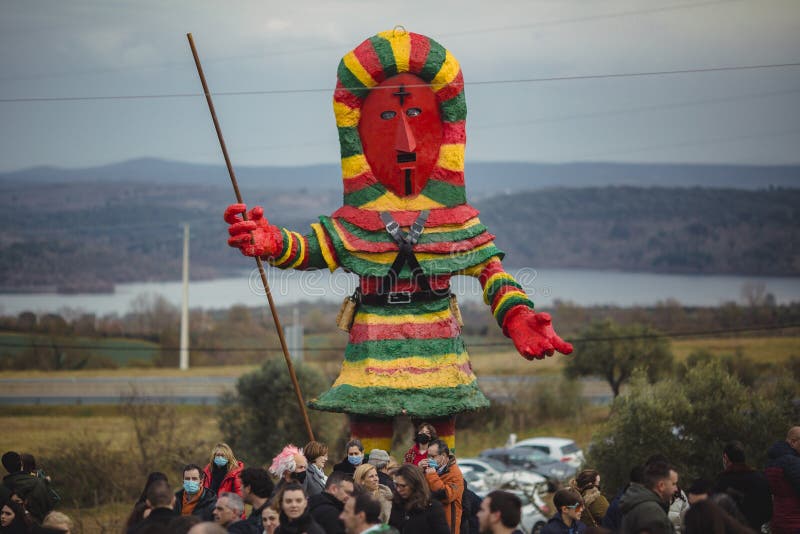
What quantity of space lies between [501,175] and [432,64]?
11814cm

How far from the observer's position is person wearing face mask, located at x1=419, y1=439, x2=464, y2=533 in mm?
9945

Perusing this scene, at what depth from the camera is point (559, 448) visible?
83.6ft

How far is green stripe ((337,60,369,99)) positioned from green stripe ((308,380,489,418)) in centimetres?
280

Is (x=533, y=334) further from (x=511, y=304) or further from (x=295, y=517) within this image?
(x=295, y=517)

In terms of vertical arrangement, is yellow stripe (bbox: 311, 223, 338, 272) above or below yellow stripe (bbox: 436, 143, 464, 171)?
below

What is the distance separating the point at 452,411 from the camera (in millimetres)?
11758

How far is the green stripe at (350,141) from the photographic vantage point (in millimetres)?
12250

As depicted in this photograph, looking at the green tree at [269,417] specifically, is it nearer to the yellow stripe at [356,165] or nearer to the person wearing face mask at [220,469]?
the yellow stripe at [356,165]

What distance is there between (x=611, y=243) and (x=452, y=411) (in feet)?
291

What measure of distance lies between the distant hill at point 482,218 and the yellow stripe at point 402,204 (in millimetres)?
50339

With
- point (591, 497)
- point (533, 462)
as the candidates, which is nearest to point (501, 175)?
point (533, 462)

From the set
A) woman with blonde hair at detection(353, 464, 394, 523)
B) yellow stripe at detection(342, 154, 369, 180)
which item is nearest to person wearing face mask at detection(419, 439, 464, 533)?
woman with blonde hair at detection(353, 464, 394, 523)

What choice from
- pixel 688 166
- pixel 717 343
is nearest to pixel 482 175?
pixel 688 166

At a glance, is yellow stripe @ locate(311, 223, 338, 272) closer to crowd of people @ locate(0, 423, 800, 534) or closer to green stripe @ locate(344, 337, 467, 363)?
green stripe @ locate(344, 337, 467, 363)
